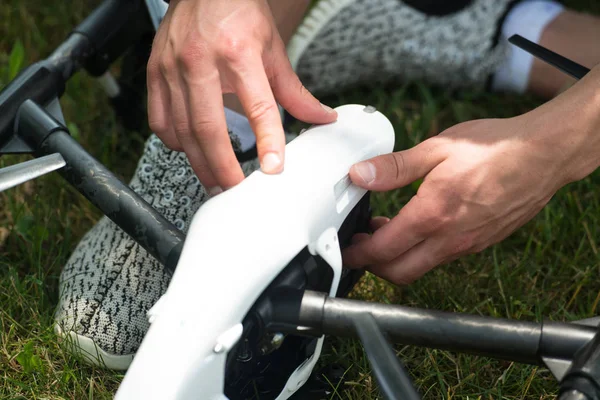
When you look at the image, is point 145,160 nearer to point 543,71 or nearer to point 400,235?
point 400,235

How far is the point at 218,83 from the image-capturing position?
848 millimetres

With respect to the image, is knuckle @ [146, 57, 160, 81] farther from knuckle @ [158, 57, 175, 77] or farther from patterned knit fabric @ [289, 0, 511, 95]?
patterned knit fabric @ [289, 0, 511, 95]

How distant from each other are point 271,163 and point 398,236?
0.62 ft

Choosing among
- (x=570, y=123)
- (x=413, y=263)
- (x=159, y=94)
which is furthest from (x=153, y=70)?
(x=570, y=123)

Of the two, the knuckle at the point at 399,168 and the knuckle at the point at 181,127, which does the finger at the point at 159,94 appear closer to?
the knuckle at the point at 181,127

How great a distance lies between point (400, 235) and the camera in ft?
2.87

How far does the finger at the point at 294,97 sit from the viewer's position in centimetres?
88

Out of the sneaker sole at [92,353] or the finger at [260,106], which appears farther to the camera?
the sneaker sole at [92,353]

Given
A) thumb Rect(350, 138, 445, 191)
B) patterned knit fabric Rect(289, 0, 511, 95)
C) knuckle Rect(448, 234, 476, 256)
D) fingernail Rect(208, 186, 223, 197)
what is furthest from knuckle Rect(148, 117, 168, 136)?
patterned knit fabric Rect(289, 0, 511, 95)

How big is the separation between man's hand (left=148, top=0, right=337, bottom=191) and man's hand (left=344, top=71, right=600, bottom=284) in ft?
0.38

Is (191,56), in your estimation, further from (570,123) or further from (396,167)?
(570,123)

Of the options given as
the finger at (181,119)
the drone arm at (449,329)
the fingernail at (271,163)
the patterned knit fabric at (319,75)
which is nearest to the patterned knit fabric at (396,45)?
the patterned knit fabric at (319,75)

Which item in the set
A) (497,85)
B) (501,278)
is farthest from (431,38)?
(501,278)

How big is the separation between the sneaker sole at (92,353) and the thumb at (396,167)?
38 cm
